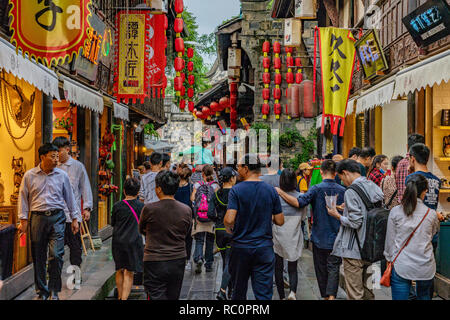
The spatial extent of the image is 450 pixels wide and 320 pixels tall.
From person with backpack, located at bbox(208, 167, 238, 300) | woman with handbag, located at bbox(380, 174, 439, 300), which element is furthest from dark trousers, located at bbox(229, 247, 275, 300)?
person with backpack, located at bbox(208, 167, 238, 300)

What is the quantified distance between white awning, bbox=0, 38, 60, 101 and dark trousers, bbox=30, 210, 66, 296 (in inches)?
82.7

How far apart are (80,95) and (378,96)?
7042 mm

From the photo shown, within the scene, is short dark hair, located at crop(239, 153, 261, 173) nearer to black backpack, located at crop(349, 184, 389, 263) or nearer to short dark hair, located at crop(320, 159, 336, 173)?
short dark hair, located at crop(320, 159, 336, 173)

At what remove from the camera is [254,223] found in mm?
5340

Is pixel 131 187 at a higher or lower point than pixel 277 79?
lower

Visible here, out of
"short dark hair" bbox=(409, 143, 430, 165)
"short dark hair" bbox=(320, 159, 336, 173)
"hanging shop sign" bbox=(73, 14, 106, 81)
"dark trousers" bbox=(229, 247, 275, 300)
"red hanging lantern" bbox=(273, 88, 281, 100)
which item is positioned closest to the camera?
"dark trousers" bbox=(229, 247, 275, 300)

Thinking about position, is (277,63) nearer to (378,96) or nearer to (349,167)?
(378,96)

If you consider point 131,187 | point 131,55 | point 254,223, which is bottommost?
point 254,223

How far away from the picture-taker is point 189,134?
6519 cm

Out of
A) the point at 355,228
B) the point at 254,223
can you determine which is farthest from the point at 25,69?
the point at 355,228

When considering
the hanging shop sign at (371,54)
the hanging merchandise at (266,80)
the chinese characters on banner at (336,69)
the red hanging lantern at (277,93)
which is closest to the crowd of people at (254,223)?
the chinese characters on banner at (336,69)

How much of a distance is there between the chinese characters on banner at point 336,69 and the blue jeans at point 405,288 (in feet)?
22.5

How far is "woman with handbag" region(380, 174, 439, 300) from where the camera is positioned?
5000 mm

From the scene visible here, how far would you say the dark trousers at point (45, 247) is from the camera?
6.51 m
